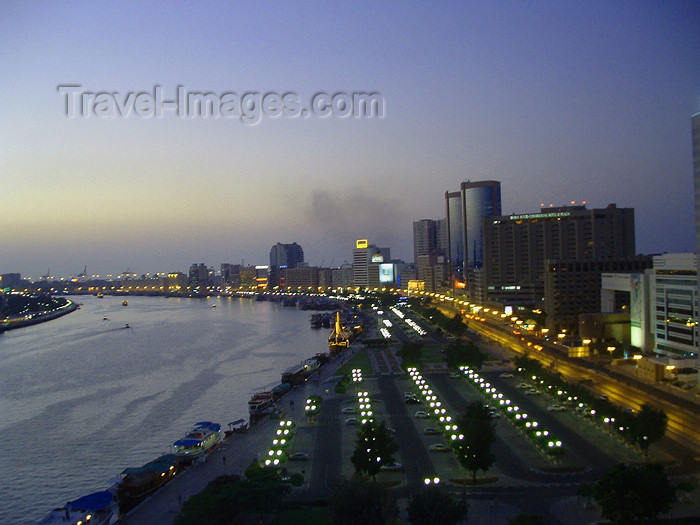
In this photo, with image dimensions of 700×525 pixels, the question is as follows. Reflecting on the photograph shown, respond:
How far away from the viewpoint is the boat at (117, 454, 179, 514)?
17.0 feet

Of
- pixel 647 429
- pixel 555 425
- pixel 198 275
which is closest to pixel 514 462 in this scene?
pixel 647 429

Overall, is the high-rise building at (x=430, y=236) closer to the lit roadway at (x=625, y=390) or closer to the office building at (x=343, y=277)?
the office building at (x=343, y=277)

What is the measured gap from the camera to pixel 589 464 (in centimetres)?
505

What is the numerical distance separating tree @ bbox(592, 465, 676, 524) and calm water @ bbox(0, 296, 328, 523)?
474 centimetres

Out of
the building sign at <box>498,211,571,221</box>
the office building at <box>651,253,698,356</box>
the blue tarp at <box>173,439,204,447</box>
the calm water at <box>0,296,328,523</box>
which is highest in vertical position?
the building sign at <box>498,211,571,221</box>

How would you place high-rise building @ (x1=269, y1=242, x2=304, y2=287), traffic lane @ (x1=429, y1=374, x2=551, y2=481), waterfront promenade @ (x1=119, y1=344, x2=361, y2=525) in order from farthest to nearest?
high-rise building @ (x1=269, y1=242, x2=304, y2=287) → traffic lane @ (x1=429, y1=374, x2=551, y2=481) → waterfront promenade @ (x1=119, y1=344, x2=361, y2=525)

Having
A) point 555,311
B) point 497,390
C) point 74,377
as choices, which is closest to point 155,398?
point 74,377

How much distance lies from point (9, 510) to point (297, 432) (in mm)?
2881

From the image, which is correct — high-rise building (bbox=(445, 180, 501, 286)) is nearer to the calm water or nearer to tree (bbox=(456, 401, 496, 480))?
the calm water

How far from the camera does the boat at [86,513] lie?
4.62 meters

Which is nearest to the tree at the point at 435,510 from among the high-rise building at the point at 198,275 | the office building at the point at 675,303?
the office building at the point at 675,303

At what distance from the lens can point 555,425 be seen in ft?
20.7

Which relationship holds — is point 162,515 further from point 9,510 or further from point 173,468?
point 9,510

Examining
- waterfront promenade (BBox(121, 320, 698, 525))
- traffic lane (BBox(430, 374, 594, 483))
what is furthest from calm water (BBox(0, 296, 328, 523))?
traffic lane (BBox(430, 374, 594, 483))
